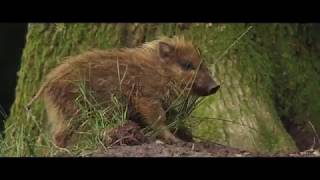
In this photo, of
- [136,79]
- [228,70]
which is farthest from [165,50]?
[228,70]

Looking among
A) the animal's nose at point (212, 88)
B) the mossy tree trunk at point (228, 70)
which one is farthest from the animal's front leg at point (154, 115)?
the animal's nose at point (212, 88)

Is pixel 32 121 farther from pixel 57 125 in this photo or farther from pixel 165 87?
pixel 165 87

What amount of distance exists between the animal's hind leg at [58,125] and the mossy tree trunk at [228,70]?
0.49 feet

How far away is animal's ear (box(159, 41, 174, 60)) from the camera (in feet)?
20.0

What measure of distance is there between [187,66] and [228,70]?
48 cm

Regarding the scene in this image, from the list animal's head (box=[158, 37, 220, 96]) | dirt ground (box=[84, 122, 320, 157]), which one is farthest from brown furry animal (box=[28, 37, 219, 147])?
dirt ground (box=[84, 122, 320, 157])

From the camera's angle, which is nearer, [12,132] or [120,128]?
[120,128]

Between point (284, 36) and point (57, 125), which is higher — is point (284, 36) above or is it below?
above

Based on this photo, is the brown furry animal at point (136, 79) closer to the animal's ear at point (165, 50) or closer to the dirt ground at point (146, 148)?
the animal's ear at point (165, 50)

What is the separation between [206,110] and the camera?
6227 mm

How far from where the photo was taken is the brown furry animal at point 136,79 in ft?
19.2

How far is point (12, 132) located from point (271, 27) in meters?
1.78

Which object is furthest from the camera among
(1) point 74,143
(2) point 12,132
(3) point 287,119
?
(3) point 287,119
